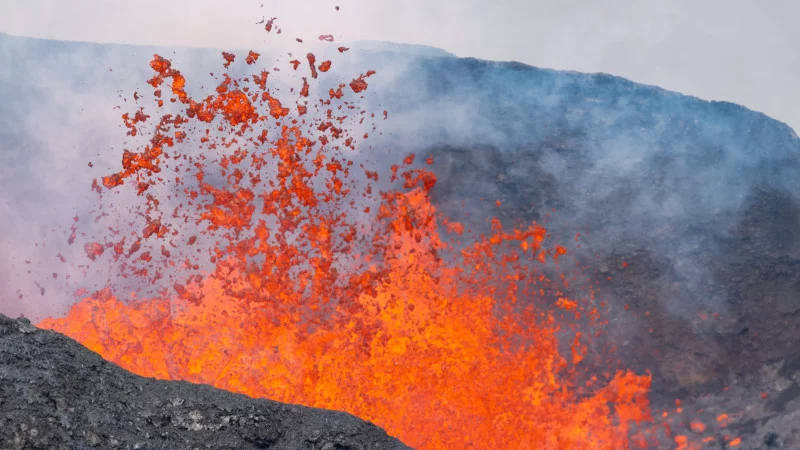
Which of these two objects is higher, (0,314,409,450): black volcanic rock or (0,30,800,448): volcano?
(0,30,800,448): volcano

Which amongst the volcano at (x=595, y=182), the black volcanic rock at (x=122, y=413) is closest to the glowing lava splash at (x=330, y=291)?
the volcano at (x=595, y=182)

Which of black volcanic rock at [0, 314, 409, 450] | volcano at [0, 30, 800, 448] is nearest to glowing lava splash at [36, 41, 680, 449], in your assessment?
volcano at [0, 30, 800, 448]

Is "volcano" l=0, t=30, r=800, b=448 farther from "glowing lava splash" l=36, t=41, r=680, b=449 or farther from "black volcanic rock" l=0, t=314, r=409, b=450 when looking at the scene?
"black volcanic rock" l=0, t=314, r=409, b=450

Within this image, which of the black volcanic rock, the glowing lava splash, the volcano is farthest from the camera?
the volcano

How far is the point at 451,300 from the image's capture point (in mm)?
12672

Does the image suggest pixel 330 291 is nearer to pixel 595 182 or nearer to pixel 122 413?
pixel 595 182

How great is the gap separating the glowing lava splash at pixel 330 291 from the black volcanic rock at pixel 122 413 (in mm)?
5429

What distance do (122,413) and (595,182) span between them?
9.90 m

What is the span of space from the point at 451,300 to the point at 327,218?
2.52 m

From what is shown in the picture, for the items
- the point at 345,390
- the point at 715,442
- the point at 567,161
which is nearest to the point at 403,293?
the point at 345,390

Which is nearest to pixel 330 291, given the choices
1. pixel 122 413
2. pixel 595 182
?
pixel 595 182

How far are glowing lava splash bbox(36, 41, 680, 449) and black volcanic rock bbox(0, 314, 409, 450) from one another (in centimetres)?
543

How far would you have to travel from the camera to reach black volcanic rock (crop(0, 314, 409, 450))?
206 inches

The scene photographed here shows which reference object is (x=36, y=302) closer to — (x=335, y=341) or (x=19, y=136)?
(x=19, y=136)
